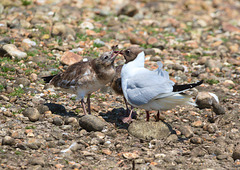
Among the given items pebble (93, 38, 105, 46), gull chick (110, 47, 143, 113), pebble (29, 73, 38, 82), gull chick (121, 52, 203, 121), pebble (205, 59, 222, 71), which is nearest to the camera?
gull chick (121, 52, 203, 121)

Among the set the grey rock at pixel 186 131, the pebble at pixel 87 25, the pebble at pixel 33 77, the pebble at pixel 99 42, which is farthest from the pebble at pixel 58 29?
the grey rock at pixel 186 131

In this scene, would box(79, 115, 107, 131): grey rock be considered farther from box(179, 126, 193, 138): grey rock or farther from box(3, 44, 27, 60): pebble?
box(3, 44, 27, 60): pebble

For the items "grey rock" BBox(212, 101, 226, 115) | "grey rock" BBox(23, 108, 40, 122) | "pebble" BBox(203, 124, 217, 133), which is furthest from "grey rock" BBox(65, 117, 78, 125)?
"grey rock" BBox(212, 101, 226, 115)

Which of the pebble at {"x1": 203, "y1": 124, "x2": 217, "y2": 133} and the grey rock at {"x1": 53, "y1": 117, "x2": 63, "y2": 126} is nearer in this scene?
the grey rock at {"x1": 53, "y1": 117, "x2": 63, "y2": 126}

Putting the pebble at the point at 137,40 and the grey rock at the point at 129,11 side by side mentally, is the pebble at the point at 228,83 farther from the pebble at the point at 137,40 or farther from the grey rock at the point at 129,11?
the grey rock at the point at 129,11

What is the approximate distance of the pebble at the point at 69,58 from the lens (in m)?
9.09

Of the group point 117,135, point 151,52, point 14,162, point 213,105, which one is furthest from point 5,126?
point 151,52

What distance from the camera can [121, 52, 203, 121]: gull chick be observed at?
6133mm

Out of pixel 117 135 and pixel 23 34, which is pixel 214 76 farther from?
pixel 23 34

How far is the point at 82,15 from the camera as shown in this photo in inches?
532

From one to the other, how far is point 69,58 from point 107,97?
1722 millimetres

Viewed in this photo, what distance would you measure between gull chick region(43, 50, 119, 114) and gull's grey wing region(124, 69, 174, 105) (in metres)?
0.49

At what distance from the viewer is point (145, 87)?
249 inches

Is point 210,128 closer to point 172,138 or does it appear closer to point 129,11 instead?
point 172,138
